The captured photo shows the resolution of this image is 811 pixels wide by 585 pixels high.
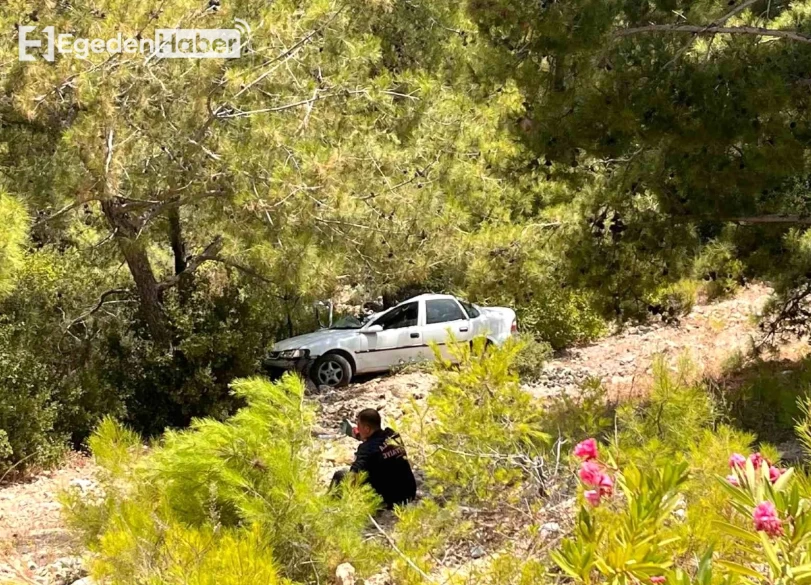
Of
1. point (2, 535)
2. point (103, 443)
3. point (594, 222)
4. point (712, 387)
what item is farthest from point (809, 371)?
point (2, 535)

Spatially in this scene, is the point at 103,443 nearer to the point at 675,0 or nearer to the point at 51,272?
the point at 675,0

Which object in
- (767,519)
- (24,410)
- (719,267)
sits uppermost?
(767,519)

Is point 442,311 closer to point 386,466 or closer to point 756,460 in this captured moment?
point 386,466

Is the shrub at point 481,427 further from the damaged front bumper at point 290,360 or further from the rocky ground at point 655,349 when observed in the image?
the damaged front bumper at point 290,360

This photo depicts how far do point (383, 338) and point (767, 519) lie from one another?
12085 millimetres

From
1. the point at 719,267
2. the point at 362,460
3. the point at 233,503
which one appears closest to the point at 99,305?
the point at 362,460

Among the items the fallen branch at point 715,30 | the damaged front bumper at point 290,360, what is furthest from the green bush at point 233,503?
the damaged front bumper at point 290,360

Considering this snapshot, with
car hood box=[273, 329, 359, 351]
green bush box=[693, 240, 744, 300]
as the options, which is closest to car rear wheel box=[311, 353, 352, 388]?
car hood box=[273, 329, 359, 351]

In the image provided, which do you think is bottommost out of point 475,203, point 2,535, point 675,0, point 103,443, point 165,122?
point 2,535

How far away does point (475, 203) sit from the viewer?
12242mm

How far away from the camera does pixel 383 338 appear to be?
556 inches

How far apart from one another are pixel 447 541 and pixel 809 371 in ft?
16.9

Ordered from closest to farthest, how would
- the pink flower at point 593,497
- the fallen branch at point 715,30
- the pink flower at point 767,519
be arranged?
1. the pink flower at point 767,519
2. the pink flower at point 593,497
3. the fallen branch at point 715,30

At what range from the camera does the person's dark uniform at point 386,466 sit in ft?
19.4
